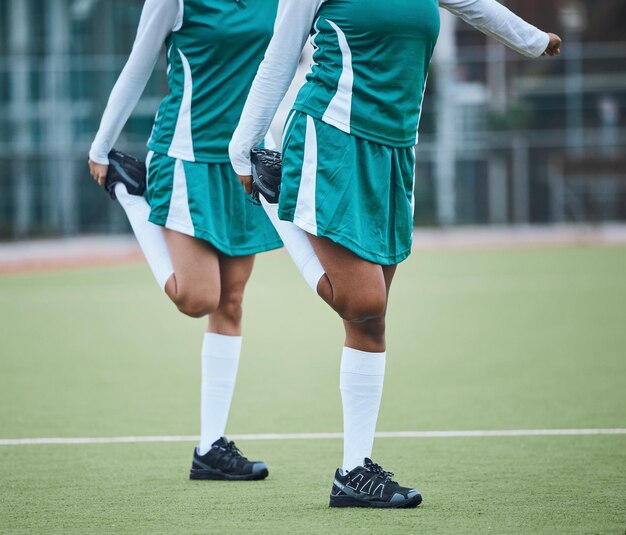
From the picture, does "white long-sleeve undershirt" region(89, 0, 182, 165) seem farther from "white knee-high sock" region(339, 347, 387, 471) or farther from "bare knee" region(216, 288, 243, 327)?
"white knee-high sock" region(339, 347, 387, 471)

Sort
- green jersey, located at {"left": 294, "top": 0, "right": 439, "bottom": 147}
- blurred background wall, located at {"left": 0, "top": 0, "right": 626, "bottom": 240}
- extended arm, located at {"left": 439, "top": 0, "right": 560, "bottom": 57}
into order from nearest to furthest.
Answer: green jersey, located at {"left": 294, "top": 0, "right": 439, "bottom": 147} < extended arm, located at {"left": 439, "top": 0, "right": 560, "bottom": 57} < blurred background wall, located at {"left": 0, "top": 0, "right": 626, "bottom": 240}

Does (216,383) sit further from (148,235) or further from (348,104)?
(348,104)

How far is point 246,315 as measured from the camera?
38.3 ft

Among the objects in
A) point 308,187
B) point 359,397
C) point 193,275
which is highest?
point 308,187

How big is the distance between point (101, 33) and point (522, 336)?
849 inches

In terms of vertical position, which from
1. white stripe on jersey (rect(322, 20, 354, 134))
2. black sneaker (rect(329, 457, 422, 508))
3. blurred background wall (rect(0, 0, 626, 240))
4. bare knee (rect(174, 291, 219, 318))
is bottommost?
blurred background wall (rect(0, 0, 626, 240))

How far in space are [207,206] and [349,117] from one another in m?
0.96

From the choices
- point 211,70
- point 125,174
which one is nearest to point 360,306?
point 211,70

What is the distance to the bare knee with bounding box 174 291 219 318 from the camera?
15.3 feet

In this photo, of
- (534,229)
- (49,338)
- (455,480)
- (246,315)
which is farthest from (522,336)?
(534,229)

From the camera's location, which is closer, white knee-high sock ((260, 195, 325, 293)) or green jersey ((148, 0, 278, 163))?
white knee-high sock ((260, 195, 325, 293))

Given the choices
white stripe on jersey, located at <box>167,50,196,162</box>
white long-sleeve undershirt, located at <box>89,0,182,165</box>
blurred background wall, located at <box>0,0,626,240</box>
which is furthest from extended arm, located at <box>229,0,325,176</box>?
blurred background wall, located at <box>0,0,626,240</box>

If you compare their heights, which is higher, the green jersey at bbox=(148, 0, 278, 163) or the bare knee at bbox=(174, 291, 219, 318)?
the green jersey at bbox=(148, 0, 278, 163)

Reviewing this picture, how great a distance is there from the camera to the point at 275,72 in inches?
157
